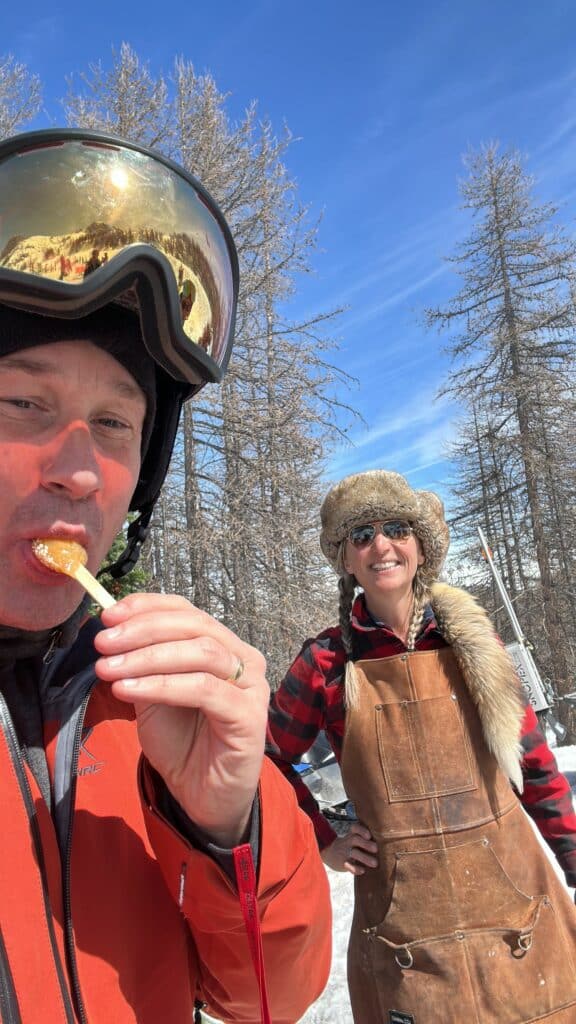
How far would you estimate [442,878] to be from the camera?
2385mm

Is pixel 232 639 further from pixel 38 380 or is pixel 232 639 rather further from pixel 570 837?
pixel 570 837

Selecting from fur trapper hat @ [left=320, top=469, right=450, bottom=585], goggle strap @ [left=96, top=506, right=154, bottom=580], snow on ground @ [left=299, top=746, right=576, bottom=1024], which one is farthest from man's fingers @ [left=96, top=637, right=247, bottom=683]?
snow on ground @ [left=299, top=746, right=576, bottom=1024]

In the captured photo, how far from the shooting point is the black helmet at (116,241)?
46.8 inches

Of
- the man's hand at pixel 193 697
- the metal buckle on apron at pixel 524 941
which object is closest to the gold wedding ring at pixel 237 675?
the man's hand at pixel 193 697

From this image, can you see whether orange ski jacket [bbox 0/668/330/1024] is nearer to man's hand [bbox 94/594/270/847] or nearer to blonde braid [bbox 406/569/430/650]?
man's hand [bbox 94/594/270/847]

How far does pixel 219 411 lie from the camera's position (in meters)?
11.9

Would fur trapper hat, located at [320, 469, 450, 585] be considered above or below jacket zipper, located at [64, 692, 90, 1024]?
above

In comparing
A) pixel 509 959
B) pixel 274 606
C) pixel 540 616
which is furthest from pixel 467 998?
pixel 540 616

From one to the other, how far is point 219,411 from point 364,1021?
10385 mm

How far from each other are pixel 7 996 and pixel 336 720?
2105 millimetres

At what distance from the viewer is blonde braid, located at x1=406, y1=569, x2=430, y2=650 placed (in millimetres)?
2812

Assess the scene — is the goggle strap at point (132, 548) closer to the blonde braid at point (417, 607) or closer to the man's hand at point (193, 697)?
the man's hand at point (193, 697)

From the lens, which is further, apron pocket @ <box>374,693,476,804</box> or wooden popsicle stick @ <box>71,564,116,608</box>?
apron pocket @ <box>374,693,476,804</box>

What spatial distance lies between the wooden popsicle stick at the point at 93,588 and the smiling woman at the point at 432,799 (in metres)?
1.98
